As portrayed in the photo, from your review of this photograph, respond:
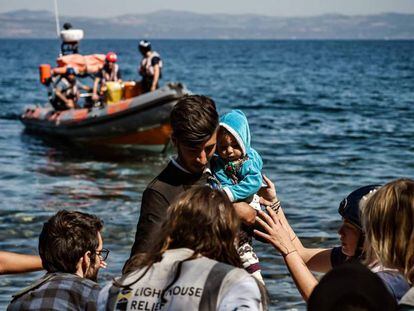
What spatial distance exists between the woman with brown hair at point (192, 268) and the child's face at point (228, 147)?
1.21 m

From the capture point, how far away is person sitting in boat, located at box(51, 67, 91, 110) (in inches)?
715

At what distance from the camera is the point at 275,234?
3.34m

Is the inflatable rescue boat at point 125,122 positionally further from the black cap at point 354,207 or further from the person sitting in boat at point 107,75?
the black cap at point 354,207

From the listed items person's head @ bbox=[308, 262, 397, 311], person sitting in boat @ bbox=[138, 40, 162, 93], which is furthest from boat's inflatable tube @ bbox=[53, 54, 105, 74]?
person's head @ bbox=[308, 262, 397, 311]

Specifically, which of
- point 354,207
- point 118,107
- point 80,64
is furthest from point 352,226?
point 80,64

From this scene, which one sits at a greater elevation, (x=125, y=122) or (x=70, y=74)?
(x=70, y=74)

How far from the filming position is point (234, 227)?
8.63ft

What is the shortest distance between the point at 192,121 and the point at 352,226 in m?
0.74

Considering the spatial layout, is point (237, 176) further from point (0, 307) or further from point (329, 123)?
point (329, 123)

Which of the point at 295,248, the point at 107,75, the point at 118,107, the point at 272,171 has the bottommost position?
the point at 272,171

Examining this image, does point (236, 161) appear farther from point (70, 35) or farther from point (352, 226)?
point (70, 35)

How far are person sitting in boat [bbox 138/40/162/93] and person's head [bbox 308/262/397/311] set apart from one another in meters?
Result: 13.6

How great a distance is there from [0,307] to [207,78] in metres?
51.4

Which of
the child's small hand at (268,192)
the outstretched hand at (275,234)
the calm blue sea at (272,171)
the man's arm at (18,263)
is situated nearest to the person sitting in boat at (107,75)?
the calm blue sea at (272,171)
